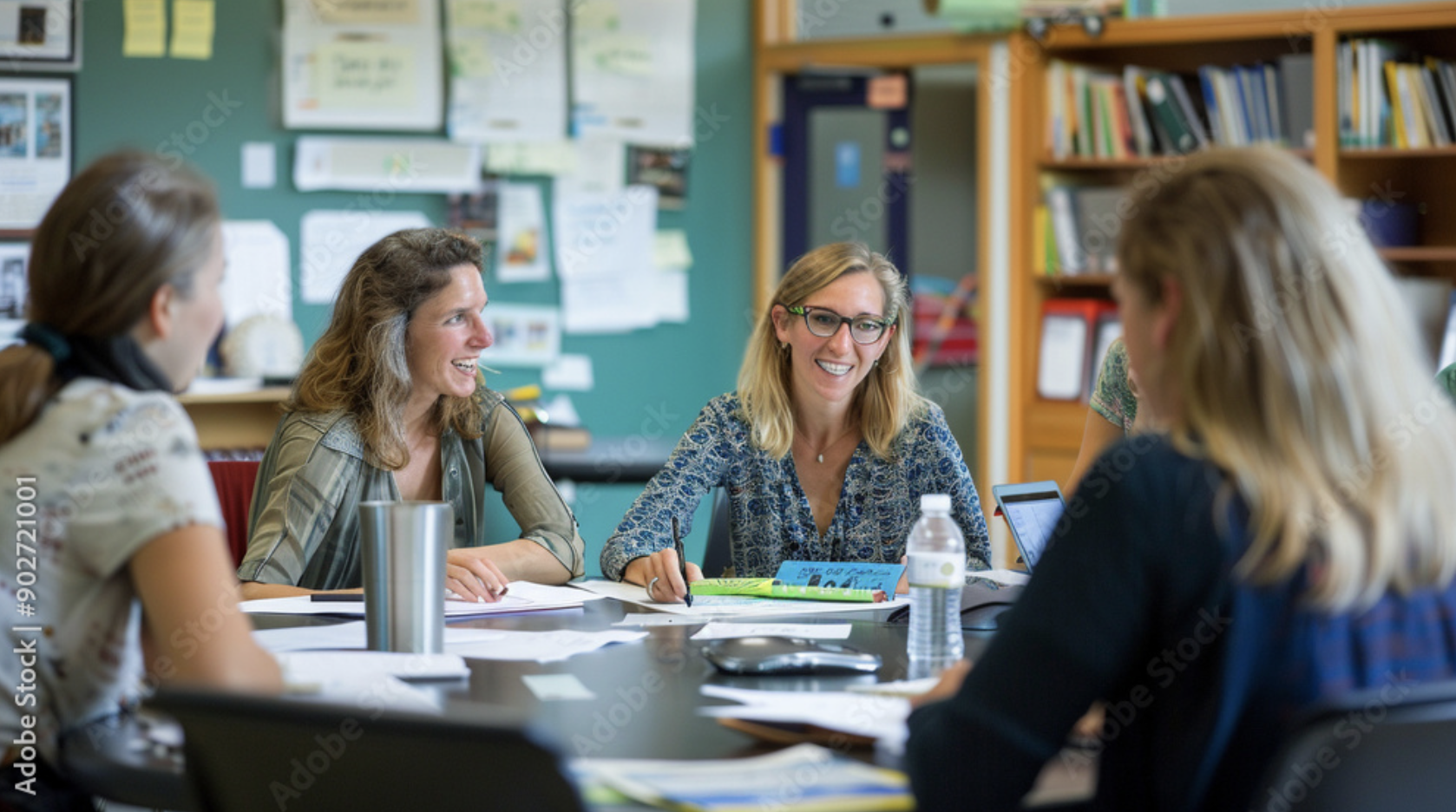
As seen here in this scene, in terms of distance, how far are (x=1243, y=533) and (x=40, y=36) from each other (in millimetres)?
4126

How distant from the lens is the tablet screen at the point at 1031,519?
1.87 meters

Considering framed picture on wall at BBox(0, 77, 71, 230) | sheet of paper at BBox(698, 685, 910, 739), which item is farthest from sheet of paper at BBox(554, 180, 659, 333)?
sheet of paper at BBox(698, 685, 910, 739)

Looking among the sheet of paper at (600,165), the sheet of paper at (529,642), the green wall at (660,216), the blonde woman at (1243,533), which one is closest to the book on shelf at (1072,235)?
the green wall at (660,216)

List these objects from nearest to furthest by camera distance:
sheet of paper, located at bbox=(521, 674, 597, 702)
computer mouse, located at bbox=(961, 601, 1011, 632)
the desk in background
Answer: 1. sheet of paper, located at bbox=(521, 674, 597, 702)
2. computer mouse, located at bbox=(961, 601, 1011, 632)
3. the desk in background

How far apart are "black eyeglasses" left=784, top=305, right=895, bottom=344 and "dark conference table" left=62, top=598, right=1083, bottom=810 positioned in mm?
723

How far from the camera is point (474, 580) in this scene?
6.30 ft

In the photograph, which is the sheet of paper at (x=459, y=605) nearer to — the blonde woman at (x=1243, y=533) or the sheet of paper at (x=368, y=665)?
the sheet of paper at (x=368, y=665)

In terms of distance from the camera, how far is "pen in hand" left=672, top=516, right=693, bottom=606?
6.47ft

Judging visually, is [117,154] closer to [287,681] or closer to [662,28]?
[287,681]

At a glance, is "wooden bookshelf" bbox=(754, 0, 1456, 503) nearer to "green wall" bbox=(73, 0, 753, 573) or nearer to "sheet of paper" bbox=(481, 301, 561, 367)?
"green wall" bbox=(73, 0, 753, 573)

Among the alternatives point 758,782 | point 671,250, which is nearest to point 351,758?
point 758,782

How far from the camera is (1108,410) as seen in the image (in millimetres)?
2635

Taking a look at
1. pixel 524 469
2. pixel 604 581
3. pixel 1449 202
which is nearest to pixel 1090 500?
pixel 604 581

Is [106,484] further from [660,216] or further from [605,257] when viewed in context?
[660,216]
